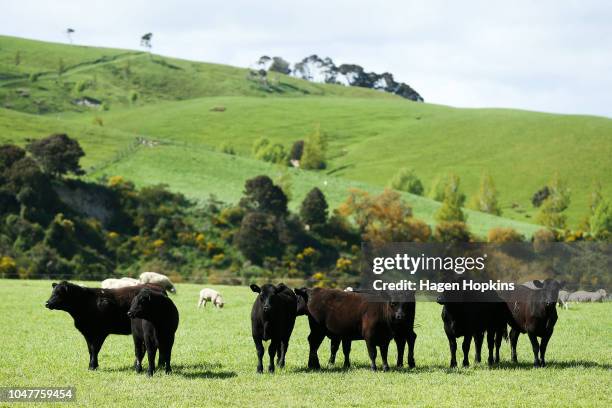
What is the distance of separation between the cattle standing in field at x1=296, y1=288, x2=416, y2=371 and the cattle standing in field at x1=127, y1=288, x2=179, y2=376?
3.57 meters

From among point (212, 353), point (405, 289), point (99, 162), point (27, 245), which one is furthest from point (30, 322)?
point (99, 162)

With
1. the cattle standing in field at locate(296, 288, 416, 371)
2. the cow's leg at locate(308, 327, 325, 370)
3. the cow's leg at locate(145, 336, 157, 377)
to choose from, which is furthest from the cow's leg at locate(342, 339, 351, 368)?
the cow's leg at locate(145, 336, 157, 377)

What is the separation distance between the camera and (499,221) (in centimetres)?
12175

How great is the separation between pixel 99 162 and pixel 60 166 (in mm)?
21641

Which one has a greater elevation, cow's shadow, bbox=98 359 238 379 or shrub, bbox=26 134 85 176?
shrub, bbox=26 134 85 176

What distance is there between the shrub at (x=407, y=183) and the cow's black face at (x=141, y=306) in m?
133

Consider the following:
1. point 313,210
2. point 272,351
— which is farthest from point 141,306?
point 313,210

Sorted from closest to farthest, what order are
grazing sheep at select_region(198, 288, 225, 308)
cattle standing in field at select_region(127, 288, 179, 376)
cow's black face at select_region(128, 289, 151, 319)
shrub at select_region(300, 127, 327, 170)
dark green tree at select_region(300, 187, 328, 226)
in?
cow's black face at select_region(128, 289, 151, 319) → cattle standing in field at select_region(127, 288, 179, 376) → grazing sheep at select_region(198, 288, 225, 308) → dark green tree at select_region(300, 187, 328, 226) → shrub at select_region(300, 127, 327, 170)

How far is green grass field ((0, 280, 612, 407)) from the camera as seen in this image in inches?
629

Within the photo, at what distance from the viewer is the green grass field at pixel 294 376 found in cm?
1597

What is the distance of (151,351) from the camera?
18.8 metres

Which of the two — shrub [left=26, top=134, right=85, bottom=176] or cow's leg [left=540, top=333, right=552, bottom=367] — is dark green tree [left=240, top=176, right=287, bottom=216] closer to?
shrub [left=26, top=134, right=85, bottom=176]

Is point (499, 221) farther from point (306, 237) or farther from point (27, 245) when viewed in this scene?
point (27, 245)

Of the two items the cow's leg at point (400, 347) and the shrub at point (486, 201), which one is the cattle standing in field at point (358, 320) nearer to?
the cow's leg at point (400, 347)
